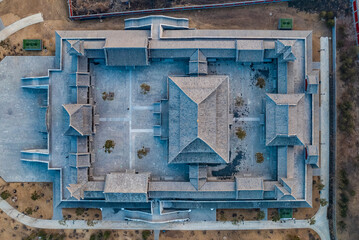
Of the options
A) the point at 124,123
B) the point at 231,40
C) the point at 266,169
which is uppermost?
the point at 231,40

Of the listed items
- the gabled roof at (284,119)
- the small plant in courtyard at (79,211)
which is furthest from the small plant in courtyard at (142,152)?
the gabled roof at (284,119)

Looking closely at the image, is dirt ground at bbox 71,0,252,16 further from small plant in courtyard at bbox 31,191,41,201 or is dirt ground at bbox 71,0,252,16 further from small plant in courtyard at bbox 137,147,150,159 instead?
small plant in courtyard at bbox 31,191,41,201

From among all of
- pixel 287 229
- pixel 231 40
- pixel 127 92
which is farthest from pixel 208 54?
pixel 287 229

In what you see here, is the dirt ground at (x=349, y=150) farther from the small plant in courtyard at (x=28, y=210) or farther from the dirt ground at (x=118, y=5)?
the small plant in courtyard at (x=28, y=210)

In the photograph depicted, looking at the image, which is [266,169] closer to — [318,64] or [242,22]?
[318,64]

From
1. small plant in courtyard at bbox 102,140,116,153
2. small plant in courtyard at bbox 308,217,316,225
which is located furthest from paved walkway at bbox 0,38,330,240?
small plant in courtyard at bbox 102,140,116,153

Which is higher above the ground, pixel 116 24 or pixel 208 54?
pixel 116 24

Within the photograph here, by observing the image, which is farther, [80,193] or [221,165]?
[221,165]
